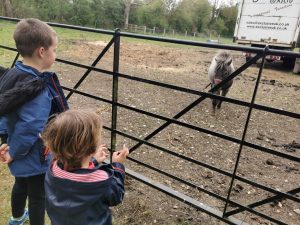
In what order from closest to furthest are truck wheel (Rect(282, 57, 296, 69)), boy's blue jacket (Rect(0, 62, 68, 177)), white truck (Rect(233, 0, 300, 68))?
boy's blue jacket (Rect(0, 62, 68, 177))
white truck (Rect(233, 0, 300, 68))
truck wheel (Rect(282, 57, 296, 69))

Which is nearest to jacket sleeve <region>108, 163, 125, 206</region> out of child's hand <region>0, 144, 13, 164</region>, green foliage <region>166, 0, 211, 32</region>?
child's hand <region>0, 144, 13, 164</region>

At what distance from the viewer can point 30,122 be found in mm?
2000

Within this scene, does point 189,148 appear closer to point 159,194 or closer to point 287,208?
point 159,194

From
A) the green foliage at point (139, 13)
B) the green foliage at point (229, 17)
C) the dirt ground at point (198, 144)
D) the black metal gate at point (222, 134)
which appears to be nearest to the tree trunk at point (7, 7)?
the green foliage at point (139, 13)

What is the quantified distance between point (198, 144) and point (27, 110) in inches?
131

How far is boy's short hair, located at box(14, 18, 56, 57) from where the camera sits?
201 cm

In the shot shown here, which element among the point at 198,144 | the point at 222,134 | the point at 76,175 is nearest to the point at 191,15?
the point at 198,144

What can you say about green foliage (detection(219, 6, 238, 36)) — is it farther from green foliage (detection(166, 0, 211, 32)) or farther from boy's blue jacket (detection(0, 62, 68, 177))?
boy's blue jacket (detection(0, 62, 68, 177))

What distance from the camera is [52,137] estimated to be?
151cm

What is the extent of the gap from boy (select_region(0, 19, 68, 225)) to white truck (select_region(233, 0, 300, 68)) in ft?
36.3

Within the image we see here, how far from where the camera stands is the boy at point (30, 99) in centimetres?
198

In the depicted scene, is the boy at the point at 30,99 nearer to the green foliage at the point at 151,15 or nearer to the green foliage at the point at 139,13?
the green foliage at the point at 139,13

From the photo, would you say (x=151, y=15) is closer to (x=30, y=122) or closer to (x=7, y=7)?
(x=7, y=7)

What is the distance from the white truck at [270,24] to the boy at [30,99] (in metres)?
11.1
